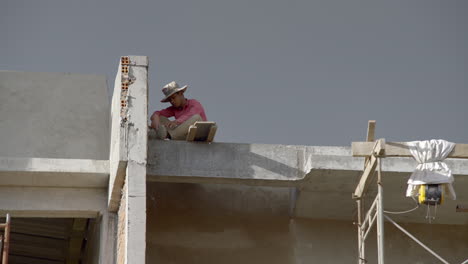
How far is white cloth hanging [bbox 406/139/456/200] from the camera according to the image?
11.6 meters

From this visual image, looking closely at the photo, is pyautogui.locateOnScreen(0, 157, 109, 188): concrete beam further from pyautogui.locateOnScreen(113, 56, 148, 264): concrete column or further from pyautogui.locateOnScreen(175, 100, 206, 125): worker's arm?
pyautogui.locateOnScreen(175, 100, 206, 125): worker's arm

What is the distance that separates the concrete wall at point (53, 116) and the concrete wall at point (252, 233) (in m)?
1.10

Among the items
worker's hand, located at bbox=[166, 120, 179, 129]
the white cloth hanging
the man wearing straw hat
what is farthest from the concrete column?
the white cloth hanging

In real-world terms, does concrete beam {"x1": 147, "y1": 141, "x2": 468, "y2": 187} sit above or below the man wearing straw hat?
below

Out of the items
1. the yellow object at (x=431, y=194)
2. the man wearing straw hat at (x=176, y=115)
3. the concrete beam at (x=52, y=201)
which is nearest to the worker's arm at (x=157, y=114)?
the man wearing straw hat at (x=176, y=115)

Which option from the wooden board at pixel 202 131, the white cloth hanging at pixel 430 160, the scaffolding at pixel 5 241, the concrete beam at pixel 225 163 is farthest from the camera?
the concrete beam at pixel 225 163

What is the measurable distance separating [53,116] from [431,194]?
513 cm

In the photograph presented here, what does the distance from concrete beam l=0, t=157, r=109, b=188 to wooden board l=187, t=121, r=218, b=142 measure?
1.09 meters

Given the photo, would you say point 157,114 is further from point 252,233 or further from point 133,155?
point 252,233

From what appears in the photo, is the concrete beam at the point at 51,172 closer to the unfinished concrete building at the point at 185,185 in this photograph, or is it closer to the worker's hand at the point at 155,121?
the unfinished concrete building at the point at 185,185

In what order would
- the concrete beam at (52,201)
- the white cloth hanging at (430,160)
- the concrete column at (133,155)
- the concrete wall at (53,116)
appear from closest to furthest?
the concrete column at (133,155) < the white cloth hanging at (430,160) < the concrete beam at (52,201) < the concrete wall at (53,116)

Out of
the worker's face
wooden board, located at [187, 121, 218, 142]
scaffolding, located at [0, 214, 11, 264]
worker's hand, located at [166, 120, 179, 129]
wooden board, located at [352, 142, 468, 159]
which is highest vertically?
the worker's face

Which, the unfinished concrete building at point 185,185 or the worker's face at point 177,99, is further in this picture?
the worker's face at point 177,99

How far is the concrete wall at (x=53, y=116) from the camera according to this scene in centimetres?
1357
